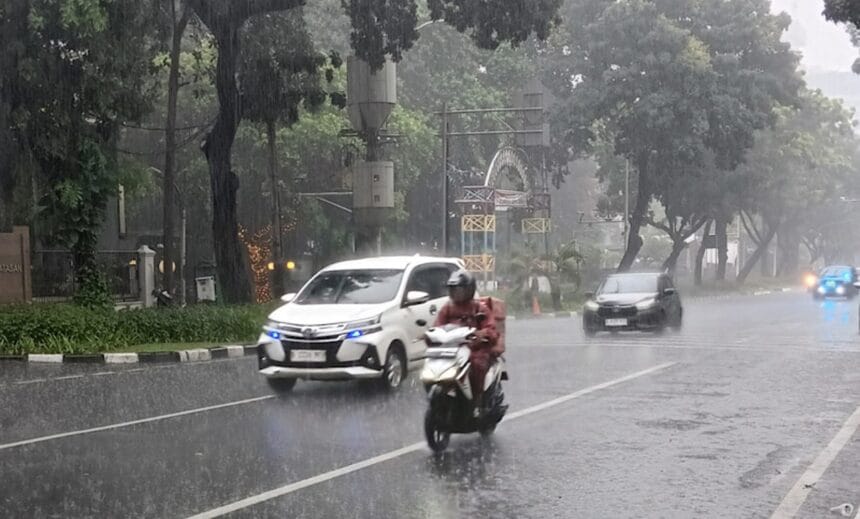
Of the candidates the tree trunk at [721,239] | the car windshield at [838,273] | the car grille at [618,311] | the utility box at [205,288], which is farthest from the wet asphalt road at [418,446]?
the tree trunk at [721,239]

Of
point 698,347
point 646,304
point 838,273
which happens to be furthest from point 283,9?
point 838,273

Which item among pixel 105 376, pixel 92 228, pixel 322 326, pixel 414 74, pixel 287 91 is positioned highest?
pixel 414 74

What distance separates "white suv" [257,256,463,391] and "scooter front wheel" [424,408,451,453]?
3856 millimetres

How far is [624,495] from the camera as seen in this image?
7570mm

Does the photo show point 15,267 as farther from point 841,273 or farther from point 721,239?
point 721,239

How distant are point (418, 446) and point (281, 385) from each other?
15.2ft

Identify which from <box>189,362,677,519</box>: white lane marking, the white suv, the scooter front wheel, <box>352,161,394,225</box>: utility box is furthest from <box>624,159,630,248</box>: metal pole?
the scooter front wheel

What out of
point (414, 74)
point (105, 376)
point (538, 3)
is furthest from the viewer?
point (414, 74)

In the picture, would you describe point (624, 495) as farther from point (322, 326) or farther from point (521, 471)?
point (322, 326)

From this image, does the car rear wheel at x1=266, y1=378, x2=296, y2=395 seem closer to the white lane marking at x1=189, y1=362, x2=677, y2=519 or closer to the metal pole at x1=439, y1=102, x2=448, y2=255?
the white lane marking at x1=189, y1=362, x2=677, y2=519

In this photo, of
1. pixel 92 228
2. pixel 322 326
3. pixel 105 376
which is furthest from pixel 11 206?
pixel 322 326

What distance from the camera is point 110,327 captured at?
21.3 metres

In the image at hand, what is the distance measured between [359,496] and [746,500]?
8.93 feet

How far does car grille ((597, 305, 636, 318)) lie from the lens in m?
24.8
